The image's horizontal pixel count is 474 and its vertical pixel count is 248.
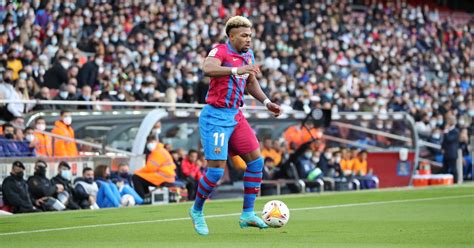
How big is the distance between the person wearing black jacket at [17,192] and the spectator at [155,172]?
3792mm

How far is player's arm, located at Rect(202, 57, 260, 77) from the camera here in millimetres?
11461

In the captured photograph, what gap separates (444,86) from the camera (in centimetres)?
4075

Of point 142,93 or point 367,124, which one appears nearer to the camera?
point 142,93

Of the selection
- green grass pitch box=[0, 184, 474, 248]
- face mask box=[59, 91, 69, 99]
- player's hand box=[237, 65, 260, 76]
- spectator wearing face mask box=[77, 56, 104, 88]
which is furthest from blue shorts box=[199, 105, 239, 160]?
spectator wearing face mask box=[77, 56, 104, 88]

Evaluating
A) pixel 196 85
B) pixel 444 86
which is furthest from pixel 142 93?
pixel 444 86

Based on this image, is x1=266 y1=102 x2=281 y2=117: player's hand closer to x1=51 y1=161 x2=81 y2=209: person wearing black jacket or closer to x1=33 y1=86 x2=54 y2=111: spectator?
x1=51 y1=161 x2=81 y2=209: person wearing black jacket

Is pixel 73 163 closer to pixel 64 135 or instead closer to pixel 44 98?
pixel 64 135

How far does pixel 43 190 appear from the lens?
18859mm

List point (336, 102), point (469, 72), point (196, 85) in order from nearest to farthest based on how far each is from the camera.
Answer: point (196, 85)
point (336, 102)
point (469, 72)

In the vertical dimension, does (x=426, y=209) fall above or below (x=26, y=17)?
below

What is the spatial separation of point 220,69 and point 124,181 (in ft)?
33.2

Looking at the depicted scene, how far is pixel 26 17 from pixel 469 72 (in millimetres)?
20444

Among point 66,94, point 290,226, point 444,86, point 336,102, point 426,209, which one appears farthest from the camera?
point 444,86

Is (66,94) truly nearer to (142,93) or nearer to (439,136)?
(142,93)
